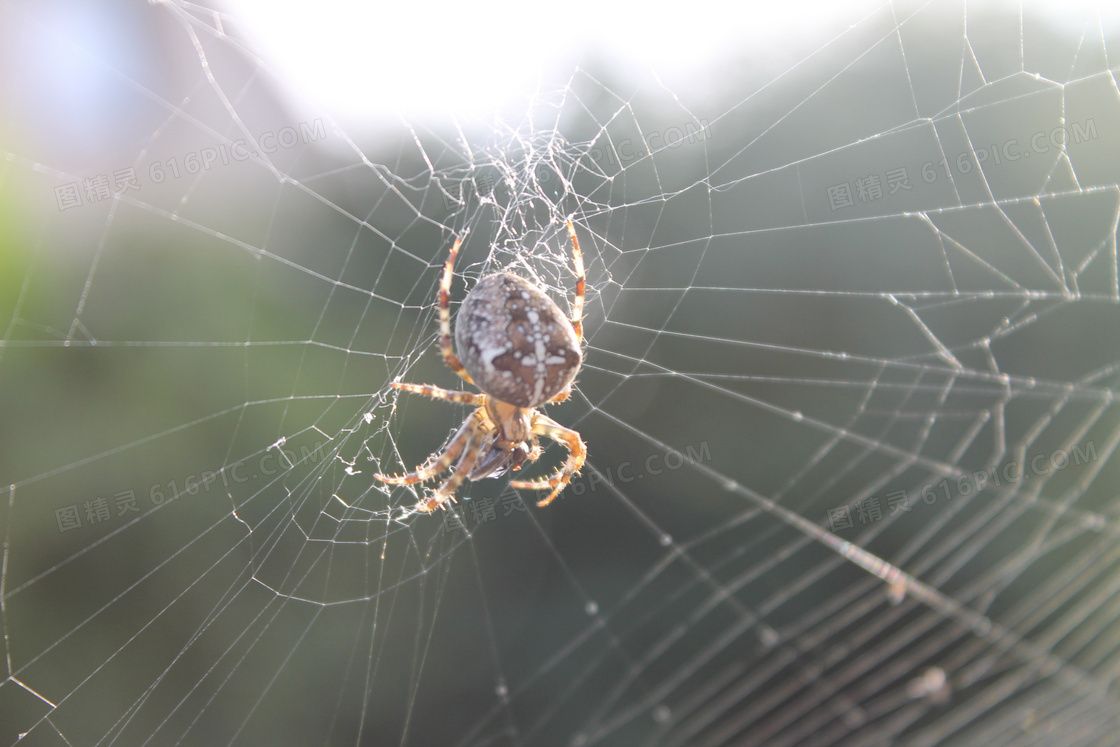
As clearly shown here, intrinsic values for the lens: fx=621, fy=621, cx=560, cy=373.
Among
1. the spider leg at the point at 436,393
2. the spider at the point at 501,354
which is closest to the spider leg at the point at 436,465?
the spider at the point at 501,354

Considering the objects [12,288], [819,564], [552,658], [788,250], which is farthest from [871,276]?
[12,288]

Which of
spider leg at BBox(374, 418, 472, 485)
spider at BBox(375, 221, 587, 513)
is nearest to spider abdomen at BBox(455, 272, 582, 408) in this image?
spider at BBox(375, 221, 587, 513)

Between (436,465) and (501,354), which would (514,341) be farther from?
(436,465)

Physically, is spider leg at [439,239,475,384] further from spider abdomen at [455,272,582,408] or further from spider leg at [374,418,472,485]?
spider leg at [374,418,472,485]

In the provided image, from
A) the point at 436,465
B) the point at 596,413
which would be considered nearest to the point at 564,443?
the point at 436,465

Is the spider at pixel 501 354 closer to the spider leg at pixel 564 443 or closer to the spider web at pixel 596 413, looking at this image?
the spider leg at pixel 564 443

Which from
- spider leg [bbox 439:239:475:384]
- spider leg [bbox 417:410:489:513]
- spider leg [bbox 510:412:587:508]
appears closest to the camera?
spider leg [bbox 439:239:475:384]

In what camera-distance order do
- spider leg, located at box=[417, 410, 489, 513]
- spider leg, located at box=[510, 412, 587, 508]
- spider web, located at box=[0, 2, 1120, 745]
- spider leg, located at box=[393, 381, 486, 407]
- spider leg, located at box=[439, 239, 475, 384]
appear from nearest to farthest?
spider leg, located at box=[439, 239, 475, 384], spider leg, located at box=[393, 381, 486, 407], spider leg, located at box=[417, 410, 489, 513], spider leg, located at box=[510, 412, 587, 508], spider web, located at box=[0, 2, 1120, 745]
